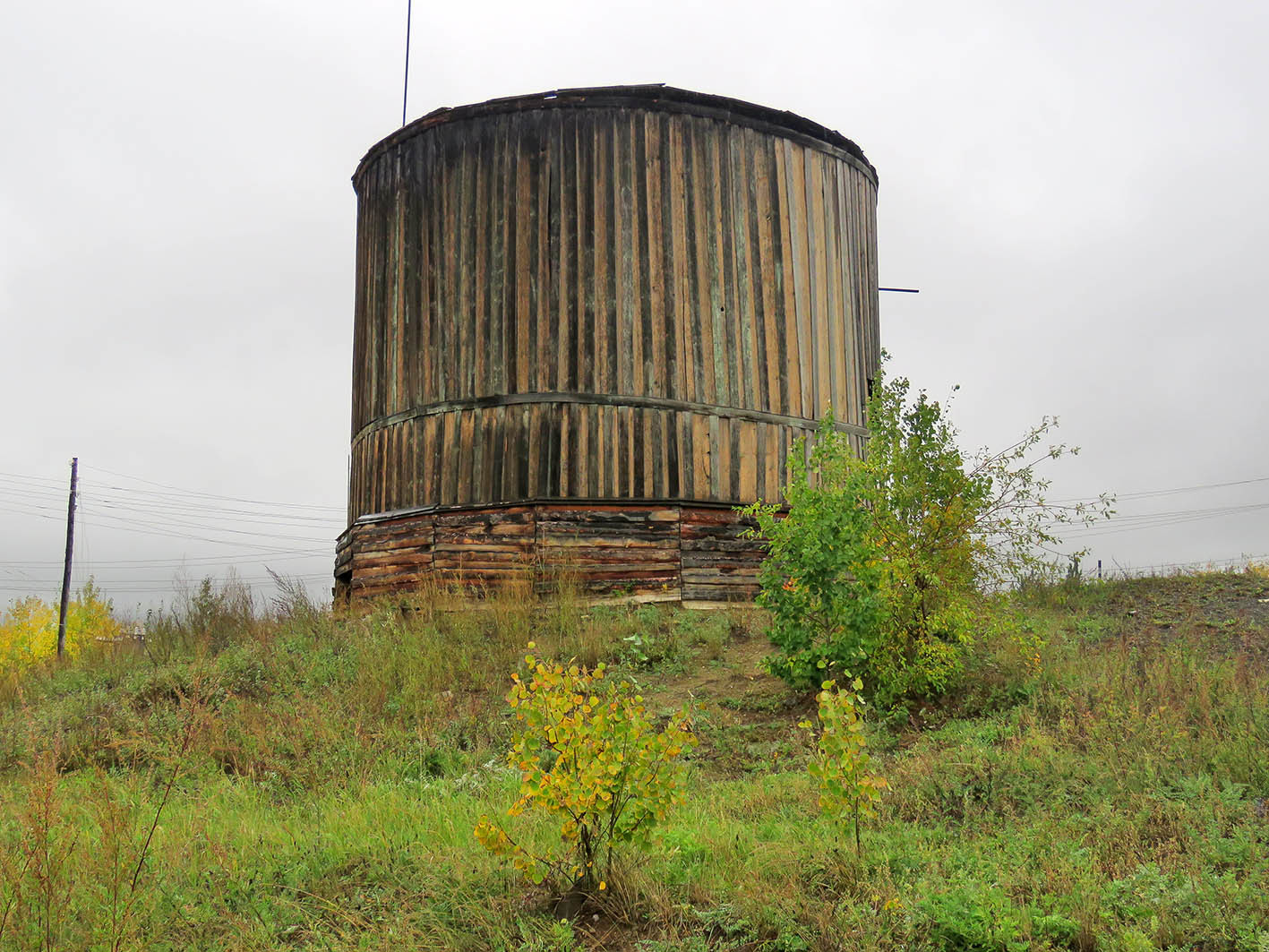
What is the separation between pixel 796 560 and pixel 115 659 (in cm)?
872

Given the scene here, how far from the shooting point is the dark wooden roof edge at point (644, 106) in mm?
13781

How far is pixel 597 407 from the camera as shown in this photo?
43.2 ft

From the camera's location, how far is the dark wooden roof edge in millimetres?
13781

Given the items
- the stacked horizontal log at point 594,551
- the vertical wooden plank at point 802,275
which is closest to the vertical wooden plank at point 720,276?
the vertical wooden plank at point 802,275

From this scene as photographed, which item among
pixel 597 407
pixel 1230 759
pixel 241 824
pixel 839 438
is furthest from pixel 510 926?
pixel 597 407

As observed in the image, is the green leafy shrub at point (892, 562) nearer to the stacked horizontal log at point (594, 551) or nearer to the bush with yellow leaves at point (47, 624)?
the stacked horizontal log at point (594, 551)

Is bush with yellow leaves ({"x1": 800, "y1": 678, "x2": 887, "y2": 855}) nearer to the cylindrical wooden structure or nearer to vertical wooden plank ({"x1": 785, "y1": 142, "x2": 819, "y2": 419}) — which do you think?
the cylindrical wooden structure

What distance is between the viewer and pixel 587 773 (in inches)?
185

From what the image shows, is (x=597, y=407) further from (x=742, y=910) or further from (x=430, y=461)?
(x=742, y=910)

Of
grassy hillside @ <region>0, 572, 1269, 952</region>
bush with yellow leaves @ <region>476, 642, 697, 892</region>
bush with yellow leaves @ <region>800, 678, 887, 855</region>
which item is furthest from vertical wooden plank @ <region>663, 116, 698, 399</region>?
bush with yellow leaves @ <region>476, 642, 697, 892</region>

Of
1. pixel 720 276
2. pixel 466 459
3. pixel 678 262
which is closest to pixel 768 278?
pixel 720 276

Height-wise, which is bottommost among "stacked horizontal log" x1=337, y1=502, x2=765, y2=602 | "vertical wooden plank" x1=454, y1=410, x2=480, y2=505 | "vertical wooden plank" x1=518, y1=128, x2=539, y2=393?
"stacked horizontal log" x1=337, y1=502, x2=765, y2=602

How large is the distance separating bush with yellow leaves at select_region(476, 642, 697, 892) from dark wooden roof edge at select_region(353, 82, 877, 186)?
34.4 feet

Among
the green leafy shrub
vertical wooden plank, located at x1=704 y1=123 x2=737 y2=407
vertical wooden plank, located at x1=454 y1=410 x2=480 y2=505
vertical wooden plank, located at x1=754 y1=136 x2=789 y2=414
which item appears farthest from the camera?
vertical wooden plank, located at x1=754 y1=136 x2=789 y2=414
